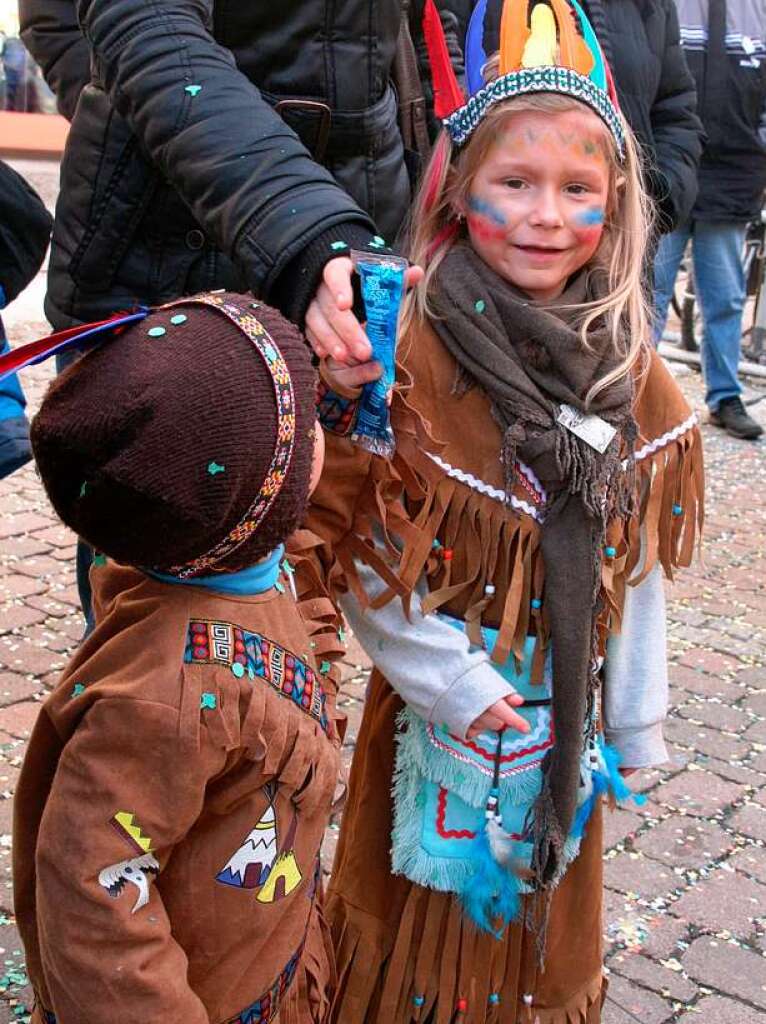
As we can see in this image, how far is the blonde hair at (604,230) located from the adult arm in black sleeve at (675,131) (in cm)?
216

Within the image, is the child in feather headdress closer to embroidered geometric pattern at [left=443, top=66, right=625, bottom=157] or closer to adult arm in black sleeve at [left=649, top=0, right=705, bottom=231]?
embroidered geometric pattern at [left=443, top=66, right=625, bottom=157]

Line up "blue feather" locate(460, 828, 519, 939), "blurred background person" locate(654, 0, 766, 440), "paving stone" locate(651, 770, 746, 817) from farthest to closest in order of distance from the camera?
"blurred background person" locate(654, 0, 766, 440) → "paving stone" locate(651, 770, 746, 817) → "blue feather" locate(460, 828, 519, 939)

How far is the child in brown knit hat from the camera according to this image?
1.37 metres

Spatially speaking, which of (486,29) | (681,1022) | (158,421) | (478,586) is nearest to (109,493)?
(158,421)

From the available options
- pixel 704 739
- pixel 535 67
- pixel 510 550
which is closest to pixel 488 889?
pixel 510 550

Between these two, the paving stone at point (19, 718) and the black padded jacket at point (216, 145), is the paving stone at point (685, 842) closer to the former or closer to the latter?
the paving stone at point (19, 718)

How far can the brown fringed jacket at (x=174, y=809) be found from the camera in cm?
138

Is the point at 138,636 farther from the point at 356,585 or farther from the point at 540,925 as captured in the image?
the point at 540,925

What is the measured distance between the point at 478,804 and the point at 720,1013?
3.35ft

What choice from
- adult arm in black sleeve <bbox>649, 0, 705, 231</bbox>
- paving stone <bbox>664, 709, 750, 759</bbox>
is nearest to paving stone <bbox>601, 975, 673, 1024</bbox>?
paving stone <bbox>664, 709, 750, 759</bbox>

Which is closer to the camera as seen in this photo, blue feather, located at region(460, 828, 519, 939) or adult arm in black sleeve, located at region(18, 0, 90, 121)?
blue feather, located at region(460, 828, 519, 939)

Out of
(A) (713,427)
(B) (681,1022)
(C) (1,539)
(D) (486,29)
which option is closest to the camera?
(D) (486,29)

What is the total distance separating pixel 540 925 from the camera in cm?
215

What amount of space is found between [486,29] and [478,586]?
3.34ft
